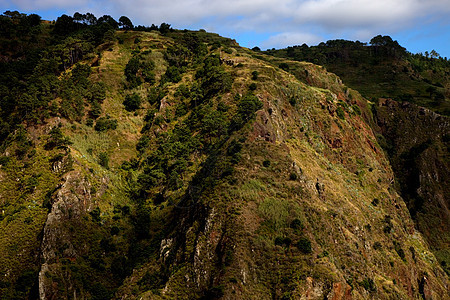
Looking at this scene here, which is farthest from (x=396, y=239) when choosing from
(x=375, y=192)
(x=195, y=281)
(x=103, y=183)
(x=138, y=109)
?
(x=138, y=109)

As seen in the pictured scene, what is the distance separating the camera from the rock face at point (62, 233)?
59406 mm

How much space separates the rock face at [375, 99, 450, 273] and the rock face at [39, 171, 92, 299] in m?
92.6

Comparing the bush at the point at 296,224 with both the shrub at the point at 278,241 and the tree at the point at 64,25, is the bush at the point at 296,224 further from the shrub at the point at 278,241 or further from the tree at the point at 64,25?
the tree at the point at 64,25

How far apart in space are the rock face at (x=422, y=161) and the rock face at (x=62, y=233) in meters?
92.6

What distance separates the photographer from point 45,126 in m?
81.2

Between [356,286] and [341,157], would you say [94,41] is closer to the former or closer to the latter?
[341,157]

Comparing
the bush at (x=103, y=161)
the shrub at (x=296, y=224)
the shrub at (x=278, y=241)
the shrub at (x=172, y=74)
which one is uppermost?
the shrub at (x=172, y=74)

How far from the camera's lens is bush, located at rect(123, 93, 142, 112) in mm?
100969

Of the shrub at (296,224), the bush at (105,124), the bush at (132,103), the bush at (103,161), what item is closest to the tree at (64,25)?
the bush at (132,103)

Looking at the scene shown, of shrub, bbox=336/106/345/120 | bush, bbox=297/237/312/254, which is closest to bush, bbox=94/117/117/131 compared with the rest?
bush, bbox=297/237/312/254

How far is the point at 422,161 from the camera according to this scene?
122875mm

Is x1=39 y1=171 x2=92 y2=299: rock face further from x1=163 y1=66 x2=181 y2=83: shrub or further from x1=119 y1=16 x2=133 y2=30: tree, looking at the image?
x1=119 y1=16 x2=133 y2=30: tree

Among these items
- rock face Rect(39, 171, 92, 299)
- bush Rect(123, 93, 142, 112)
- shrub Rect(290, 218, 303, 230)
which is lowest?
rock face Rect(39, 171, 92, 299)

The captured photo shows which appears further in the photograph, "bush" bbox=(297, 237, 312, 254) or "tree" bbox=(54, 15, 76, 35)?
"tree" bbox=(54, 15, 76, 35)
